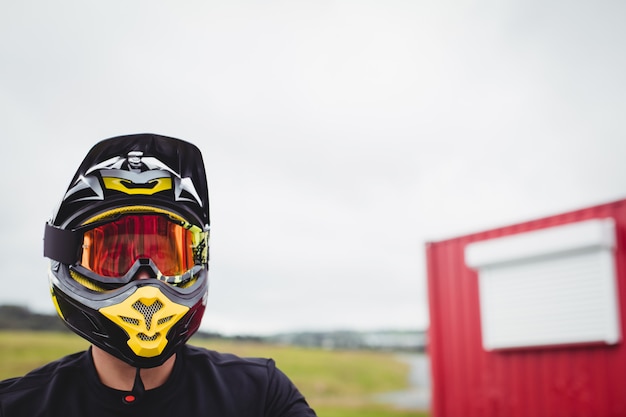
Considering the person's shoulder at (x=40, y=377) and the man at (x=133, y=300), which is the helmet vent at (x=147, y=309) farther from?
the person's shoulder at (x=40, y=377)

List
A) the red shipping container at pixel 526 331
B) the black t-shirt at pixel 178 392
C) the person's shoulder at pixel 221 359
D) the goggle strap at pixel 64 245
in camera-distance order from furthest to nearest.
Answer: the red shipping container at pixel 526 331 → the person's shoulder at pixel 221 359 → the goggle strap at pixel 64 245 → the black t-shirt at pixel 178 392

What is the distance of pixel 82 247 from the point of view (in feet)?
8.08

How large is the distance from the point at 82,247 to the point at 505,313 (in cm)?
755

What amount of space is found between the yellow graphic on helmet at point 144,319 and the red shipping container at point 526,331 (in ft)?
22.0

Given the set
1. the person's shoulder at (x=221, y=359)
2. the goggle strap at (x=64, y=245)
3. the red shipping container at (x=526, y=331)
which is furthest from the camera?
→ the red shipping container at (x=526, y=331)

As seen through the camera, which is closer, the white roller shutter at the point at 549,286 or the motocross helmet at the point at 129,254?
the motocross helmet at the point at 129,254

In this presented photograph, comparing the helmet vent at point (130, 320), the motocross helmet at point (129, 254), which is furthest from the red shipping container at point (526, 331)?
the helmet vent at point (130, 320)

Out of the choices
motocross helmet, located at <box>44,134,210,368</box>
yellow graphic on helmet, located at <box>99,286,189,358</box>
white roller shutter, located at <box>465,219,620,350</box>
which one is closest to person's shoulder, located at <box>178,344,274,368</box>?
motocross helmet, located at <box>44,134,210,368</box>

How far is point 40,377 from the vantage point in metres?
2.43

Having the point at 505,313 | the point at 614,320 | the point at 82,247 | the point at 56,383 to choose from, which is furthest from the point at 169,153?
the point at 505,313

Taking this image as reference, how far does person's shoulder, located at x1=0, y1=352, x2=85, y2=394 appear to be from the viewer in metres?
2.36

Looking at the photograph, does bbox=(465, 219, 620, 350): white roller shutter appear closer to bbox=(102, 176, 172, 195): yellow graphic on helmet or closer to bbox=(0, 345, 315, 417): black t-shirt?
bbox=(0, 345, 315, 417): black t-shirt

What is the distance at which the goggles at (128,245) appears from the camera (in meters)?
2.45

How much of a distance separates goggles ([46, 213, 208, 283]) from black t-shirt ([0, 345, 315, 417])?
0.35m
